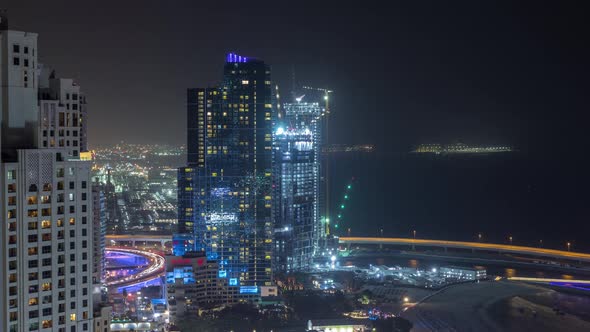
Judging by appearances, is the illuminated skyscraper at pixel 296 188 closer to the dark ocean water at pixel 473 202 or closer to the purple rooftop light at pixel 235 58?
the purple rooftop light at pixel 235 58

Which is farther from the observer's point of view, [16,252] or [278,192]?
[278,192]

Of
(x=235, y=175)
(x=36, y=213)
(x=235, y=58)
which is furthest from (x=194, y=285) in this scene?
(x=36, y=213)

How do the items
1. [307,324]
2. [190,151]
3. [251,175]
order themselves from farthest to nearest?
1. [190,151]
2. [251,175]
3. [307,324]

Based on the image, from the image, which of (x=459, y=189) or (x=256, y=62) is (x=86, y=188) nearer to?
(x=256, y=62)

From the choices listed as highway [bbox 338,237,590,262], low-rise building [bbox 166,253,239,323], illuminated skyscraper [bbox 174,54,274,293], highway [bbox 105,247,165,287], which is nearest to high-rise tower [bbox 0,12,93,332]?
low-rise building [bbox 166,253,239,323]

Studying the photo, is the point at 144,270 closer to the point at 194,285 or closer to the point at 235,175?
the point at 235,175

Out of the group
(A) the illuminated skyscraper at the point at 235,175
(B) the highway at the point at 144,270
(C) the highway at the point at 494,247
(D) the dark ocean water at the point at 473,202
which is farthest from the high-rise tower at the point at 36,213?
(D) the dark ocean water at the point at 473,202

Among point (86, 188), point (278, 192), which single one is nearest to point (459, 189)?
point (278, 192)
